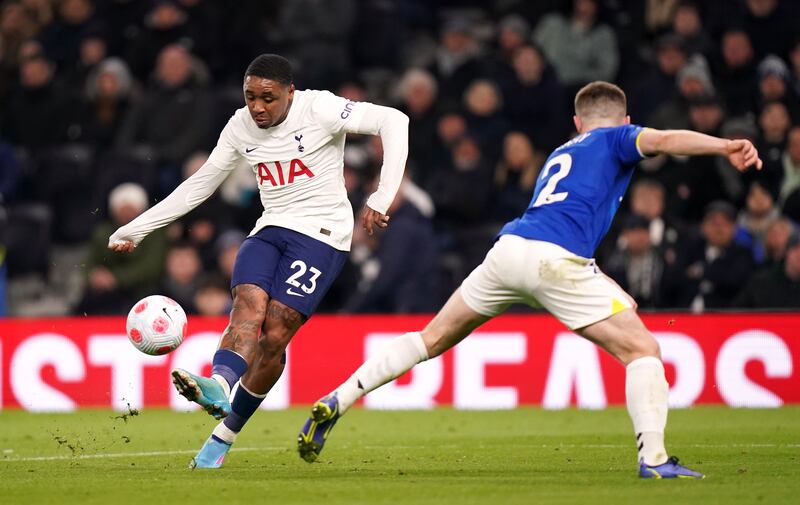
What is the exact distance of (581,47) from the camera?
721 inches

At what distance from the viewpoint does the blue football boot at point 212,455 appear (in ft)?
31.5

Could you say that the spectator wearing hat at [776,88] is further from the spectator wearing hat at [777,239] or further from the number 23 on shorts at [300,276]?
the number 23 on shorts at [300,276]

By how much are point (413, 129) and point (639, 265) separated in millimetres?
3620

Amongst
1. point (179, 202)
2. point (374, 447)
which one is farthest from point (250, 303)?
point (374, 447)

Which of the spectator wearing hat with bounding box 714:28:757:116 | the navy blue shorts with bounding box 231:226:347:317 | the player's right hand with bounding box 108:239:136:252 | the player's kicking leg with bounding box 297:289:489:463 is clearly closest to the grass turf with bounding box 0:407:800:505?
the player's kicking leg with bounding box 297:289:489:463

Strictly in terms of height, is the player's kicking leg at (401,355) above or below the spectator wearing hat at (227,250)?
above

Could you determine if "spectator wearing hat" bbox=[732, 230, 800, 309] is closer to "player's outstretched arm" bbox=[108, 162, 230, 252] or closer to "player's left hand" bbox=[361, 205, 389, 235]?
"player's left hand" bbox=[361, 205, 389, 235]

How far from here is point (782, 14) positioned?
17.8 meters

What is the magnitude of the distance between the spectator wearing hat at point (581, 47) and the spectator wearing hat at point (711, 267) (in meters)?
3.04

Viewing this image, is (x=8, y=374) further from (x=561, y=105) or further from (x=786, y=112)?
(x=786, y=112)

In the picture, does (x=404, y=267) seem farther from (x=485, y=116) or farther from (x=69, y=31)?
(x=69, y=31)

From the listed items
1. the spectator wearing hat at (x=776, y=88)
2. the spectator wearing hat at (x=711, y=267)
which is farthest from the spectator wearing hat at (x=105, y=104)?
the spectator wearing hat at (x=776, y=88)

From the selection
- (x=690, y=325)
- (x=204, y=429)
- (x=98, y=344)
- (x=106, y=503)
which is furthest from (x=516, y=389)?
(x=106, y=503)

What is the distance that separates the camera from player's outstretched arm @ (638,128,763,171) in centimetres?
779
